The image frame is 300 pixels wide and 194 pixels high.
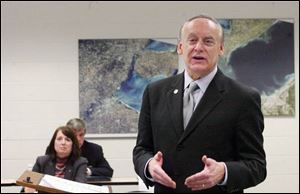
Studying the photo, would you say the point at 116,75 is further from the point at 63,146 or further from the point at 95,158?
the point at 63,146

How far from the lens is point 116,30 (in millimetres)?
4957

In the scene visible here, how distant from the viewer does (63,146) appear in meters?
3.75

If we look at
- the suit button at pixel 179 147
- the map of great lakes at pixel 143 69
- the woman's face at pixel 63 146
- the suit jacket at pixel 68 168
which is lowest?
the suit jacket at pixel 68 168

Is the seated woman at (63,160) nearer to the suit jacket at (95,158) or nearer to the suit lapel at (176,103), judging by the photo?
the suit jacket at (95,158)

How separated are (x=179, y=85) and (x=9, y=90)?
3.88 metres

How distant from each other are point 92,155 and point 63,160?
666mm

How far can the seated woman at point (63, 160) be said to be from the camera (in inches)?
145

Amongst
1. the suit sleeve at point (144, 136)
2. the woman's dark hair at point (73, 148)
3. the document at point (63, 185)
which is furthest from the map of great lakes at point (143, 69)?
the suit sleeve at point (144, 136)

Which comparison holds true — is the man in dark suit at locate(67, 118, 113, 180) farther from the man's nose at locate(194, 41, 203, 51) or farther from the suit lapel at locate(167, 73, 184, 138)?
the man's nose at locate(194, 41, 203, 51)

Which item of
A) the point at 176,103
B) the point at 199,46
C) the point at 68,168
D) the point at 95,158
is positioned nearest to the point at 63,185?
the point at 176,103

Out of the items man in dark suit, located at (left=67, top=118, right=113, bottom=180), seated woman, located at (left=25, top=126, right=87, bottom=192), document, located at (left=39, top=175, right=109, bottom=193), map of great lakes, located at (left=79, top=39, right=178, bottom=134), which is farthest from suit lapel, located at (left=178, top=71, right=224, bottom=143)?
map of great lakes, located at (left=79, top=39, right=178, bottom=134)

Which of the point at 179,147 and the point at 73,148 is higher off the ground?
the point at 179,147

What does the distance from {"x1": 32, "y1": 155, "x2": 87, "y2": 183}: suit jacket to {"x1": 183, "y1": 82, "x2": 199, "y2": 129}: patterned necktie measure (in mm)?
2434

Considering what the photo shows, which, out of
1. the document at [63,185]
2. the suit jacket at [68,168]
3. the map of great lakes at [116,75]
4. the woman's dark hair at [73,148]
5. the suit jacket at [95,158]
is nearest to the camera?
the document at [63,185]
